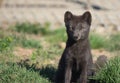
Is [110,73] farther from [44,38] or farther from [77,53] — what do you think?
[44,38]

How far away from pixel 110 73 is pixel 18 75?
1.60 m

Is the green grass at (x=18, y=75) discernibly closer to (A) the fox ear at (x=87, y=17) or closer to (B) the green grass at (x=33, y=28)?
(A) the fox ear at (x=87, y=17)

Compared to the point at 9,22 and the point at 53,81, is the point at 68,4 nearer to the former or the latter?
the point at 9,22

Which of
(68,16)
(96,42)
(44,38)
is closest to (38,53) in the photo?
(68,16)

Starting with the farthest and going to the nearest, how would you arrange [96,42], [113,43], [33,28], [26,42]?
[33,28]
[113,43]
[96,42]
[26,42]

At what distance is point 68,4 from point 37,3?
3.65 feet

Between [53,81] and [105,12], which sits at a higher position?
[105,12]

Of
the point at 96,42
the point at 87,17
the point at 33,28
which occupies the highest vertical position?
the point at 87,17

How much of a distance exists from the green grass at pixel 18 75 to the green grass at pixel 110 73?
99 centimetres

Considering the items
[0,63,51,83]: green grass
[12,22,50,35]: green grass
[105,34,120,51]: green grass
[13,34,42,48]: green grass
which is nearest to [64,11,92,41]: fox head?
[0,63,51,83]: green grass

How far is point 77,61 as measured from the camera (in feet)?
28.7

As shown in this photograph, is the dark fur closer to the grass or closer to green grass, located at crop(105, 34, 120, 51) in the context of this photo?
the grass

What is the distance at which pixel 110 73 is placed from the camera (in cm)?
851

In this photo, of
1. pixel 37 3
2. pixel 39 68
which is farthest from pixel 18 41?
pixel 37 3
